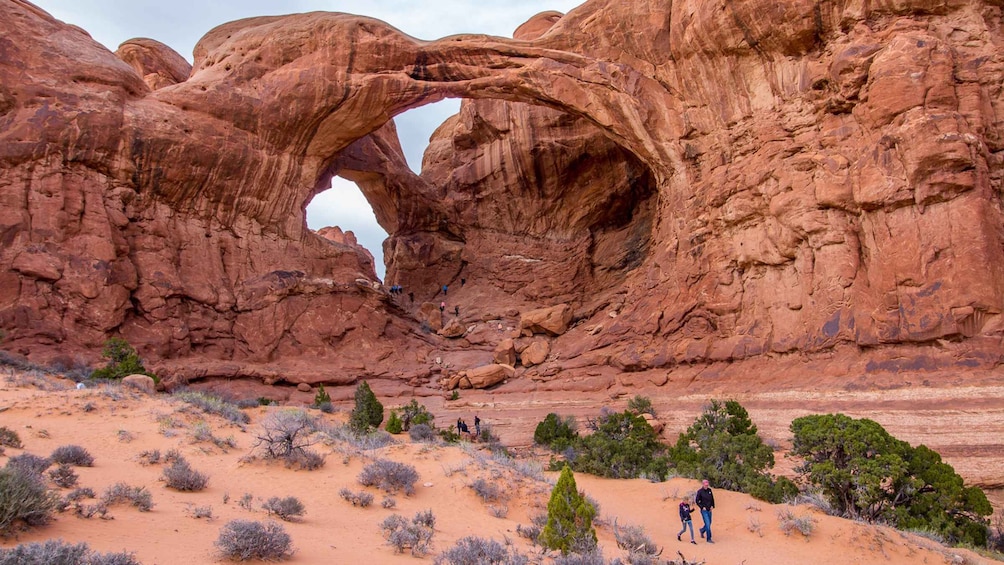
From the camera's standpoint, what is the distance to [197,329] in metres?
25.7

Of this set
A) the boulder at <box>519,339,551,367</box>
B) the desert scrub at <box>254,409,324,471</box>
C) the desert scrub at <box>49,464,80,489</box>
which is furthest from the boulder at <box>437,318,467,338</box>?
the desert scrub at <box>49,464,80,489</box>

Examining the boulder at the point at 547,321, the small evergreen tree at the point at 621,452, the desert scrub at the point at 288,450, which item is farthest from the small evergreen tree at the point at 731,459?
the boulder at the point at 547,321

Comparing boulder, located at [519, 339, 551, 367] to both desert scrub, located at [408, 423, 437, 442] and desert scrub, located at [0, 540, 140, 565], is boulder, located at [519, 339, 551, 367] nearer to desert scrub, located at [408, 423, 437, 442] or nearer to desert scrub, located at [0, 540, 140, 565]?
desert scrub, located at [408, 423, 437, 442]

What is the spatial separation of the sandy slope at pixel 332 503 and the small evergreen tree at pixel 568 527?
0.48 meters

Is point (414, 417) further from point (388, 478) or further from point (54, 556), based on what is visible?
point (54, 556)

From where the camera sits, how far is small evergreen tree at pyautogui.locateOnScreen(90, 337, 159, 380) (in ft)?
67.7

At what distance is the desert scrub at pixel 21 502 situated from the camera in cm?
623

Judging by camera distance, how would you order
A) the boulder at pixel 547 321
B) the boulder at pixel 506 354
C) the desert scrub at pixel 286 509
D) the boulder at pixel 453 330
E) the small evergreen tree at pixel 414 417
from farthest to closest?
the boulder at pixel 453 330 < the boulder at pixel 547 321 < the boulder at pixel 506 354 < the small evergreen tree at pixel 414 417 < the desert scrub at pixel 286 509

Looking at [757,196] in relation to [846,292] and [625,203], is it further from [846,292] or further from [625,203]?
[625,203]

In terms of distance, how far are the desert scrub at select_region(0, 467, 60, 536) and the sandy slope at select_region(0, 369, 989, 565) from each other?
5.9 inches

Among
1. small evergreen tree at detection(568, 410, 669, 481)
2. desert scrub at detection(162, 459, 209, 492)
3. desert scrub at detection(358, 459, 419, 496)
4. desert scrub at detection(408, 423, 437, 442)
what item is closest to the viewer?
desert scrub at detection(162, 459, 209, 492)

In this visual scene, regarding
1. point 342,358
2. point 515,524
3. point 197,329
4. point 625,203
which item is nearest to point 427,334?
point 342,358

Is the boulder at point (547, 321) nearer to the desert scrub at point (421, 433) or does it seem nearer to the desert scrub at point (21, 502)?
the desert scrub at point (421, 433)

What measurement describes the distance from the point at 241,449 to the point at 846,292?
16.3 metres
